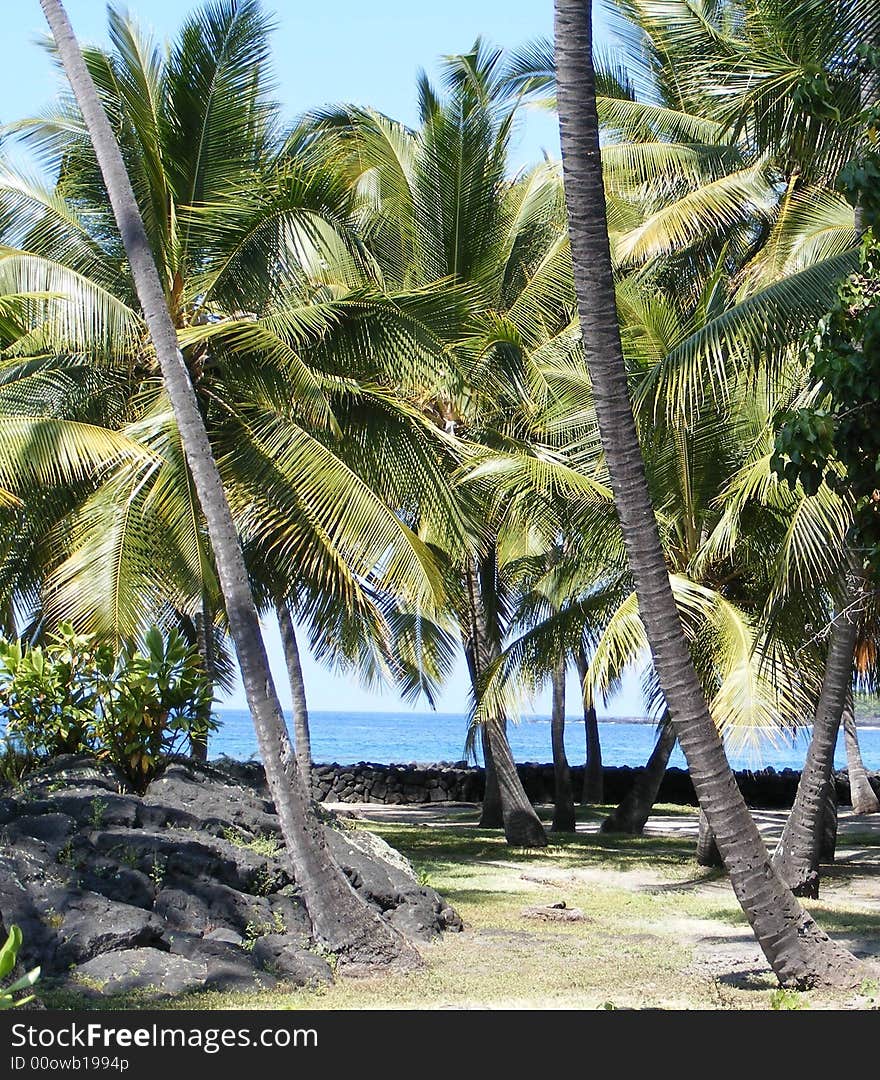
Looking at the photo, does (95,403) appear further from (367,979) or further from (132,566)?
(367,979)

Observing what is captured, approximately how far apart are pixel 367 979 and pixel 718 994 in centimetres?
217

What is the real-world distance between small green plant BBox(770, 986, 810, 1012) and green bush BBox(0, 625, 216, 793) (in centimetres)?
542

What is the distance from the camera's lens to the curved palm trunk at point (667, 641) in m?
6.59

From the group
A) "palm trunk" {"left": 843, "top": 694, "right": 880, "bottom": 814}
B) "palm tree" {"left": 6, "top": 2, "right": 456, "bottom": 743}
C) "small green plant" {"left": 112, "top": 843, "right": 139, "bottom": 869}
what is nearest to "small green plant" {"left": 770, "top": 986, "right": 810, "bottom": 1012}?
"small green plant" {"left": 112, "top": 843, "right": 139, "bottom": 869}

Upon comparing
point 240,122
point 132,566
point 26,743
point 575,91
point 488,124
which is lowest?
point 26,743

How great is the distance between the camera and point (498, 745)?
51.9ft

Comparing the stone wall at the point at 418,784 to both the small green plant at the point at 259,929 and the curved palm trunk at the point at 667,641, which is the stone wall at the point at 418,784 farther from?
the curved palm trunk at the point at 667,641

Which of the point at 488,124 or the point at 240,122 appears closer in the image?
the point at 240,122

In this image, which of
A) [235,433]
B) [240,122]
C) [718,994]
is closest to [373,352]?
[235,433]

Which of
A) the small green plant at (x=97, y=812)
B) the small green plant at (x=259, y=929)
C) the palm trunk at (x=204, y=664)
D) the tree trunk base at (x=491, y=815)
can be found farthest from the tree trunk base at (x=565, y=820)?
the small green plant at (x=97, y=812)

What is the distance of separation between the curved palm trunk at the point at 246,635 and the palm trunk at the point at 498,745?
24.0 ft

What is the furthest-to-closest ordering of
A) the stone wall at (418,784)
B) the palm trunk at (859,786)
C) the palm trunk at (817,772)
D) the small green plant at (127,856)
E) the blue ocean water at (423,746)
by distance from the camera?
the blue ocean water at (423,746) → the stone wall at (418,784) → the palm trunk at (859,786) → the palm trunk at (817,772) → the small green plant at (127,856)

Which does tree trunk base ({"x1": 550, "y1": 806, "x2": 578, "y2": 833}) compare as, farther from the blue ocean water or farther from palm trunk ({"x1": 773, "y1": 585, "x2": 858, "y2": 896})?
the blue ocean water

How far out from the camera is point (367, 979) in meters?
7.22
